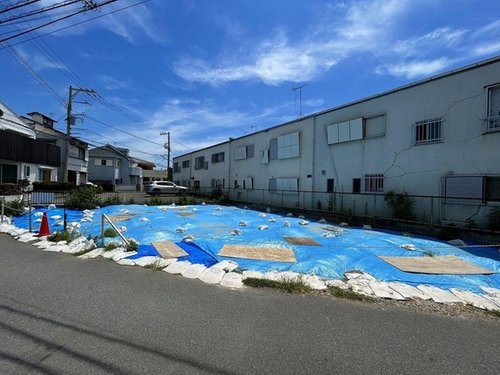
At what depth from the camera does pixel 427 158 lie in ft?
36.0

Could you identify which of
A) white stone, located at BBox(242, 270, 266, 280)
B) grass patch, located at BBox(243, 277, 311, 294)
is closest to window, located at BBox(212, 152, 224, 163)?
white stone, located at BBox(242, 270, 266, 280)

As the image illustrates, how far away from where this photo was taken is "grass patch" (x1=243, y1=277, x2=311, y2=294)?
4.63m

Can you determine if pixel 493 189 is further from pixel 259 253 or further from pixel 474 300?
pixel 259 253

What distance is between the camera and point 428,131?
11070 millimetres

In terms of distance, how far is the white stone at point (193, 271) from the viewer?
5.23m

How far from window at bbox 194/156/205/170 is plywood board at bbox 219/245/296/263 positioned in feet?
82.5

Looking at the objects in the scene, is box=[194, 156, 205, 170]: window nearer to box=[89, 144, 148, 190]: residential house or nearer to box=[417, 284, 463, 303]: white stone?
box=[89, 144, 148, 190]: residential house

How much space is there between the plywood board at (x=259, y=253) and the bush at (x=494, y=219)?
6.84 metres

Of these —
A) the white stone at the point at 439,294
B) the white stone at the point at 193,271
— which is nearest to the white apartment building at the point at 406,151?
the white stone at the point at 439,294

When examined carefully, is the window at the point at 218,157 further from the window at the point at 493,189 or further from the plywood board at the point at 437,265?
the plywood board at the point at 437,265

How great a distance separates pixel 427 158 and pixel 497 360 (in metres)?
9.82

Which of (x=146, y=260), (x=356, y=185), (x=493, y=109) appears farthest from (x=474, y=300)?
(x=356, y=185)

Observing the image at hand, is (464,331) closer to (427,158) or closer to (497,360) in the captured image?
(497,360)

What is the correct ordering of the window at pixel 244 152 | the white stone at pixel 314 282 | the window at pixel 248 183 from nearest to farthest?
the white stone at pixel 314 282
the window at pixel 248 183
the window at pixel 244 152
